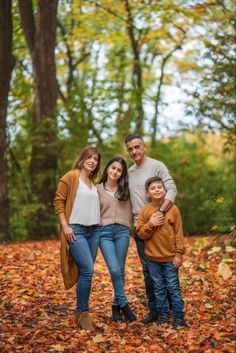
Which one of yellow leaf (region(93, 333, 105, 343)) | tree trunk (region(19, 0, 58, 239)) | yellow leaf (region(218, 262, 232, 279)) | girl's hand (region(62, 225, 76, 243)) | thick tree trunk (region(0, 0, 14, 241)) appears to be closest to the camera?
yellow leaf (region(93, 333, 105, 343))

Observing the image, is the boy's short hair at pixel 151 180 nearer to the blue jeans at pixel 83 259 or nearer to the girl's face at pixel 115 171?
the girl's face at pixel 115 171

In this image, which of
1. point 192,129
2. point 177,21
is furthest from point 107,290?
point 177,21

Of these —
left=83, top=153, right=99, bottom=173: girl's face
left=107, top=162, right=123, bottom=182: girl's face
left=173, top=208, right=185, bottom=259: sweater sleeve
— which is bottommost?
left=173, top=208, right=185, bottom=259: sweater sleeve

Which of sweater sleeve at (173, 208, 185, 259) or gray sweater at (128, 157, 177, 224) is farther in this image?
gray sweater at (128, 157, 177, 224)

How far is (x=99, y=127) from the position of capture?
496 inches

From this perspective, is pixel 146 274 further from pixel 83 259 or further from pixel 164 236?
pixel 83 259

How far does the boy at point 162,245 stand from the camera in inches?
213

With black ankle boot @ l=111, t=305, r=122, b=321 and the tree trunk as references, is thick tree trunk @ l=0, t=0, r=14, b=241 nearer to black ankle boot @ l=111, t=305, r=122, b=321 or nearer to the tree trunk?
the tree trunk

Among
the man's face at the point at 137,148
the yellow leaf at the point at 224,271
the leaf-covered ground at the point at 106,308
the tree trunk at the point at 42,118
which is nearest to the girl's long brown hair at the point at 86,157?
the man's face at the point at 137,148

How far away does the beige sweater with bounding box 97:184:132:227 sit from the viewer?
Result: 561 centimetres

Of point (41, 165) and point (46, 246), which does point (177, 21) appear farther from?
point (46, 246)

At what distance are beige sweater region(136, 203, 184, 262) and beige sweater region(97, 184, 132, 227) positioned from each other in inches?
10.2

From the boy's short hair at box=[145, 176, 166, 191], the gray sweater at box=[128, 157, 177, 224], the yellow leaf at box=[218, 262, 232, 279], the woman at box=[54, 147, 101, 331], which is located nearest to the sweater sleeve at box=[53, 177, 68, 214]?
the woman at box=[54, 147, 101, 331]

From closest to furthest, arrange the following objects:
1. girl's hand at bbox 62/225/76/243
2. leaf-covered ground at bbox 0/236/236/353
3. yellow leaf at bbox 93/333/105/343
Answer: leaf-covered ground at bbox 0/236/236/353
yellow leaf at bbox 93/333/105/343
girl's hand at bbox 62/225/76/243
